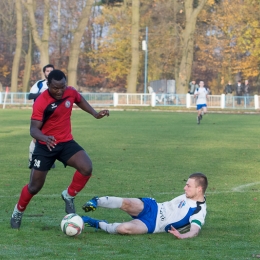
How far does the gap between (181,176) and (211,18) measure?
49.1 meters

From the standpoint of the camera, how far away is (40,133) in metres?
7.75

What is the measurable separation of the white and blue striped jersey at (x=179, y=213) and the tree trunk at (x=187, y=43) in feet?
150

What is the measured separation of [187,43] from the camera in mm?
54469

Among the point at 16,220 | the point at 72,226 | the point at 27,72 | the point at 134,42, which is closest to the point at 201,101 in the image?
the point at 16,220

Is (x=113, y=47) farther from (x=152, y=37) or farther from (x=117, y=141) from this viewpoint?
(x=117, y=141)

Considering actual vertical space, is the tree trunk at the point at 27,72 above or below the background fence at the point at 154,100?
above

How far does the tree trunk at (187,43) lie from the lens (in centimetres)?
5362

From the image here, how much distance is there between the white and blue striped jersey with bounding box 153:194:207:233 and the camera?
25.0 feet

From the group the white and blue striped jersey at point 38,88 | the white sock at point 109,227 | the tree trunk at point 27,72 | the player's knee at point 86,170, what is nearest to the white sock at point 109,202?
the white sock at point 109,227

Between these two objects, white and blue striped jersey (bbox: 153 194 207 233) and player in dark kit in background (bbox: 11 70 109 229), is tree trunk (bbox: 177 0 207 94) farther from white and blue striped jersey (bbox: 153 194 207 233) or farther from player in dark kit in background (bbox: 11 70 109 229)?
white and blue striped jersey (bbox: 153 194 207 233)

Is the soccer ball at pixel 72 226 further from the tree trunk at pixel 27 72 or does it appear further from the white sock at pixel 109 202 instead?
the tree trunk at pixel 27 72

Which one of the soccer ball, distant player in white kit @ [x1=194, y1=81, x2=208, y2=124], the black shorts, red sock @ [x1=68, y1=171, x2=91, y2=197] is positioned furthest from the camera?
distant player in white kit @ [x1=194, y1=81, x2=208, y2=124]

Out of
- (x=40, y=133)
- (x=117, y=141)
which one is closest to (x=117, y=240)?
(x=40, y=133)

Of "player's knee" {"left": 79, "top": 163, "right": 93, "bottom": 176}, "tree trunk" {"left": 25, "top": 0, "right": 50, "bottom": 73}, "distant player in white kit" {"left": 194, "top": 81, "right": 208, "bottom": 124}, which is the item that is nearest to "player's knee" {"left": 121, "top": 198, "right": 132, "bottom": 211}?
"player's knee" {"left": 79, "top": 163, "right": 93, "bottom": 176}
